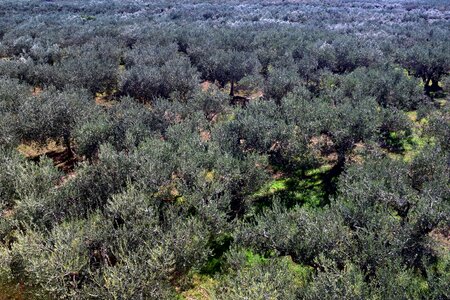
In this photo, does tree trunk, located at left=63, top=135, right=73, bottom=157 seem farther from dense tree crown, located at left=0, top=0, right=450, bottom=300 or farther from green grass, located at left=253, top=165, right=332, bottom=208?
green grass, located at left=253, top=165, right=332, bottom=208

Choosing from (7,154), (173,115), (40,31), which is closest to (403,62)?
(173,115)

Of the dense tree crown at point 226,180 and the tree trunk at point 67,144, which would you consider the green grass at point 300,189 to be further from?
the tree trunk at point 67,144

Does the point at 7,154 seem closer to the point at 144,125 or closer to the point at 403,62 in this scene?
the point at 144,125

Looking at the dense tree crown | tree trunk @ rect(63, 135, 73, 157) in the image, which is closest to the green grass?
the dense tree crown

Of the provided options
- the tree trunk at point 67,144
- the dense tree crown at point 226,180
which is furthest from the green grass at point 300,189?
the tree trunk at point 67,144

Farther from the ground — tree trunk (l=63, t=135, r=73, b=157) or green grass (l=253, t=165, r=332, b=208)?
tree trunk (l=63, t=135, r=73, b=157)

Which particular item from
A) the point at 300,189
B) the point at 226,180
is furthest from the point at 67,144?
the point at 300,189

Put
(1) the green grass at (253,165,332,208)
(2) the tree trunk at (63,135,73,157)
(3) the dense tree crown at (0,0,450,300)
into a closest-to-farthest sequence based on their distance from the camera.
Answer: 1. (3) the dense tree crown at (0,0,450,300)
2. (1) the green grass at (253,165,332,208)
3. (2) the tree trunk at (63,135,73,157)

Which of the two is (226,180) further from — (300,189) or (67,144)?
(67,144)
